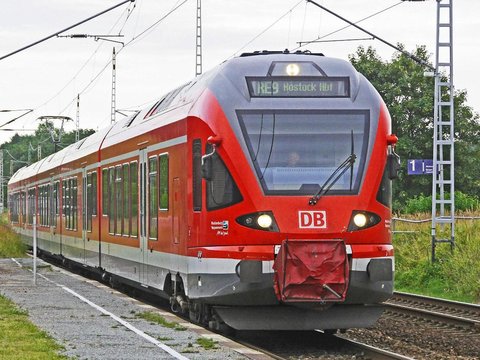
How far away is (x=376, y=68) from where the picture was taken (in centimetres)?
6681

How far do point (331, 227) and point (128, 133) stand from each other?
7979 millimetres

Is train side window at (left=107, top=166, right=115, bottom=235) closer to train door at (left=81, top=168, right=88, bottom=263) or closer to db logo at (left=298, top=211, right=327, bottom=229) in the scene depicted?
train door at (left=81, top=168, right=88, bottom=263)

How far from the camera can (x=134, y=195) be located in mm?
20688

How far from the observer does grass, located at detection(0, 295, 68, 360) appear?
13.2 meters

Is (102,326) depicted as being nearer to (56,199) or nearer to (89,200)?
(89,200)

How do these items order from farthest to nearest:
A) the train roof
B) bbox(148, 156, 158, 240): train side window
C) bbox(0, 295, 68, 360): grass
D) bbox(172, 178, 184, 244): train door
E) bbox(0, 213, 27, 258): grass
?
bbox(0, 213, 27, 258): grass, bbox(148, 156, 158, 240): train side window, bbox(172, 178, 184, 244): train door, the train roof, bbox(0, 295, 68, 360): grass

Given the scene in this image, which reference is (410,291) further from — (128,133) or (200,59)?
(200,59)

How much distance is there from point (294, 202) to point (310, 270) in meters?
0.87

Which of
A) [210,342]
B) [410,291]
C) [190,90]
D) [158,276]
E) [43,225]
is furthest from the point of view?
[43,225]

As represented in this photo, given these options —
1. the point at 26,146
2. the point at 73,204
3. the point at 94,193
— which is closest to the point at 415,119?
the point at 73,204

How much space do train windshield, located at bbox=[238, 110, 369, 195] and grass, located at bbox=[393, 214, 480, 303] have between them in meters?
9.87

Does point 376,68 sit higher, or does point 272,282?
point 376,68

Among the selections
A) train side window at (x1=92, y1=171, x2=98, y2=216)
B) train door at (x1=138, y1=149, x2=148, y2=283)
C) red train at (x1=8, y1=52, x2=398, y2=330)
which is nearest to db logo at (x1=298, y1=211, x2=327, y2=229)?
red train at (x1=8, y1=52, x2=398, y2=330)

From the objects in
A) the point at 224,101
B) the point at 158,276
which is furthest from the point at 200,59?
the point at 224,101
